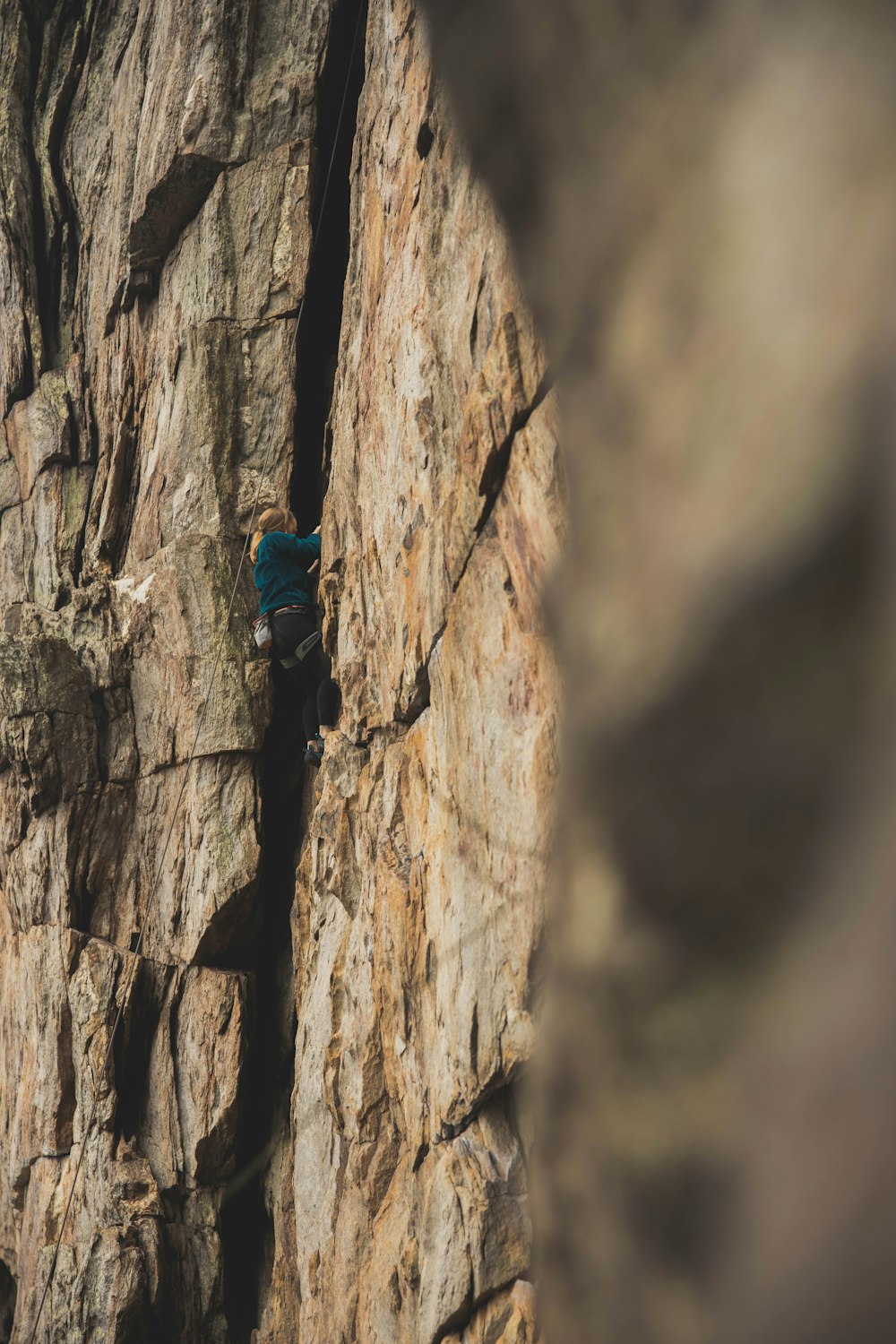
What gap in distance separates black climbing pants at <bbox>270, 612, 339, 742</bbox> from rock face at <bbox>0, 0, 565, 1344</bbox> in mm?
493

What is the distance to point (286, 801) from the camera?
9766 millimetres

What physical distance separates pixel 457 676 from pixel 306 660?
12.7 feet

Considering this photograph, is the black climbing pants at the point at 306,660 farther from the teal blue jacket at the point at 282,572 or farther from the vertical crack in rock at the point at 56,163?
the vertical crack in rock at the point at 56,163

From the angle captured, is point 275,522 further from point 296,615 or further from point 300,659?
point 300,659

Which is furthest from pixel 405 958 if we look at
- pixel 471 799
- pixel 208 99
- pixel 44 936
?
pixel 208 99

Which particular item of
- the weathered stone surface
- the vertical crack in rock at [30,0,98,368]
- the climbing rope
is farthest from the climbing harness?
the vertical crack in rock at [30,0,98,368]

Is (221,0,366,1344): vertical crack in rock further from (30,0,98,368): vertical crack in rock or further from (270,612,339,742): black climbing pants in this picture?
(30,0,98,368): vertical crack in rock

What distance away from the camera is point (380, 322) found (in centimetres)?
694

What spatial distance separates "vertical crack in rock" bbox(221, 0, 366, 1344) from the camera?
905 cm

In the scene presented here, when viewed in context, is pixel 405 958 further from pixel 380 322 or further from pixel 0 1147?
pixel 0 1147

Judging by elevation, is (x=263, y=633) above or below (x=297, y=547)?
below

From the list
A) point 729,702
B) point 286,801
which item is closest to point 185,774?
point 286,801

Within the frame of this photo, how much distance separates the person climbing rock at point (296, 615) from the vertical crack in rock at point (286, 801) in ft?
2.83

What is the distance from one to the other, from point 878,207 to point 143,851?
10142 mm
